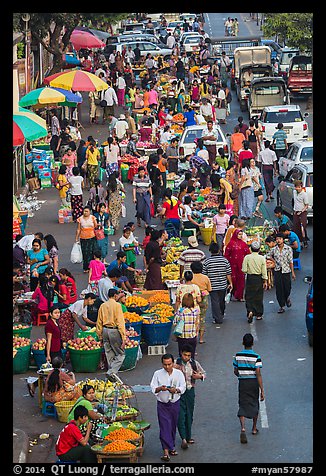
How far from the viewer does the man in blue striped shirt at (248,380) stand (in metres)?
16.2

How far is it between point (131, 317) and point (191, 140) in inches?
596

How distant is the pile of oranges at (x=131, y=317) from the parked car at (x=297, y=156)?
10.4 meters

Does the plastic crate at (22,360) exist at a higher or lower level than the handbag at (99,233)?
lower

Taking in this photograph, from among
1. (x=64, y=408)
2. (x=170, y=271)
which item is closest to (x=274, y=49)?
(x=170, y=271)

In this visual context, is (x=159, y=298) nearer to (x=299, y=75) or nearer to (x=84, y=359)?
(x=84, y=359)

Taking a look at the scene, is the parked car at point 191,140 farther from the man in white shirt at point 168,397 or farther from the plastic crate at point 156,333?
the man in white shirt at point 168,397

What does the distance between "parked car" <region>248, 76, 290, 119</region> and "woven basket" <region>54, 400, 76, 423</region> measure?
27.3 metres

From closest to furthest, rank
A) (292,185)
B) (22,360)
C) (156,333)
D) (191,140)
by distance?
(22,360) → (156,333) → (292,185) → (191,140)

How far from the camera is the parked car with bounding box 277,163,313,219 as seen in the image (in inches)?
1093

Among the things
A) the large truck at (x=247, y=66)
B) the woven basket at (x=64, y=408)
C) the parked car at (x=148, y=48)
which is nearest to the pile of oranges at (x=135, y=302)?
the woven basket at (x=64, y=408)

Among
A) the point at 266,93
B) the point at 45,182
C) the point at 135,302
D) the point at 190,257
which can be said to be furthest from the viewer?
the point at 266,93

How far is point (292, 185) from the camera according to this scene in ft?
92.5
